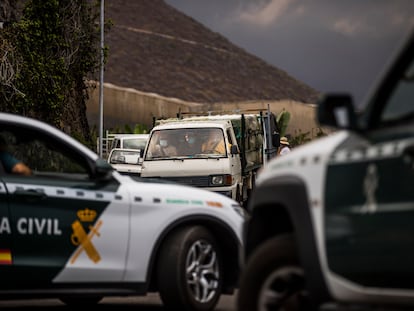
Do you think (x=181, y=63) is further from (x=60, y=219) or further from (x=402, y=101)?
(x=402, y=101)

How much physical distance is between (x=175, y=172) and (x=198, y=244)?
45.5 ft

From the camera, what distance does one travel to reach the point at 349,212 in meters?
5.84

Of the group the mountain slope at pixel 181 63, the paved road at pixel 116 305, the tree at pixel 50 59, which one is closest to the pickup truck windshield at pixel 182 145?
the paved road at pixel 116 305

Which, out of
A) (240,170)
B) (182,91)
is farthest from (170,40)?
(240,170)

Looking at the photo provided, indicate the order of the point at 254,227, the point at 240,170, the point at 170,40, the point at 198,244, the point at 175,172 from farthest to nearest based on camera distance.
→ the point at 170,40, the point at 240,170, the point at 175,172, the point at 198,244, the point at 254,227

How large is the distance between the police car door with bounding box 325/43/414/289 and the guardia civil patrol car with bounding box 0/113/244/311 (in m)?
3.63

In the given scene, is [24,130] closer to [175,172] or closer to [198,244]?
[198,244]

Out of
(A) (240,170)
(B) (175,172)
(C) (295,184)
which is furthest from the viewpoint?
(A) (240,170)

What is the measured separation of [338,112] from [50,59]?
129ft

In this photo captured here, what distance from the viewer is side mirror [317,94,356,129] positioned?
577 centimetres

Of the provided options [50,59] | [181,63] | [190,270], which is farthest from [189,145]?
[181,63]

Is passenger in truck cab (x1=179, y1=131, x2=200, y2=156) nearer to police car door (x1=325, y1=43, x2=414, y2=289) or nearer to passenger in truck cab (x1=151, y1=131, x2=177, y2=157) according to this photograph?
passenger in truck cab (x1=151, y1=131, x2=177, y2=157)

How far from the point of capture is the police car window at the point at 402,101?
Answer: 566 centimetres

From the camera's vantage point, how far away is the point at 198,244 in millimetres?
9977
